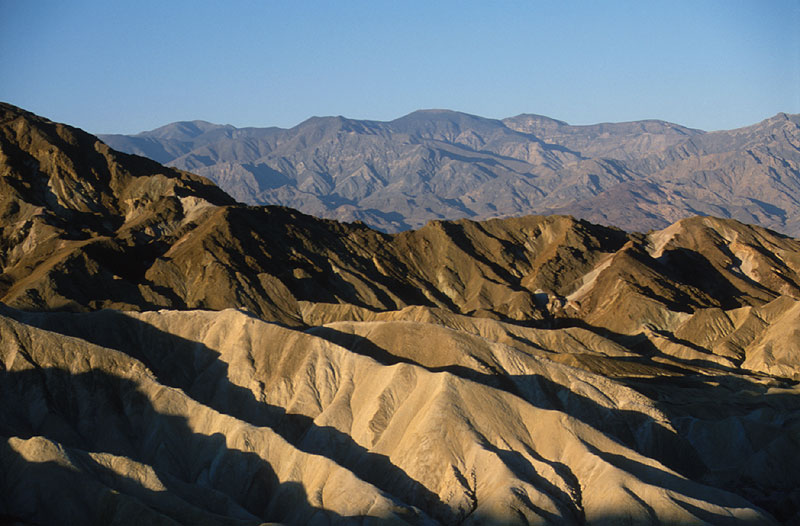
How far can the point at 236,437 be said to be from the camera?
7012cm

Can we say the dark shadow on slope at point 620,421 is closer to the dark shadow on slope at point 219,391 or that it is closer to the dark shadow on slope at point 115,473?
the dark shadow on slope at point 219,391

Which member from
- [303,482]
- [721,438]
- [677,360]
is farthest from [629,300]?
[303,482]

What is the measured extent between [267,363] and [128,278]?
5218cm

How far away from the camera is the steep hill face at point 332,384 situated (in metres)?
62.6

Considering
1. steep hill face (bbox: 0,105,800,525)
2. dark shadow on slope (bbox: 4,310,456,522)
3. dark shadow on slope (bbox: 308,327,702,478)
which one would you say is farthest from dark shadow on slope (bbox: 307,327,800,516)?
dark shadow on slope (bbox: 4,310,456,522)

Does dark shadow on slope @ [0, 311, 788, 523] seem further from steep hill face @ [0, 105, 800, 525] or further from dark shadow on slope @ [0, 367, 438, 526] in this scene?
dark shadow on slope @ [0, 367, 438, 526]

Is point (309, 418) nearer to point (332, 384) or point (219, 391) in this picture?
point (332, 384)

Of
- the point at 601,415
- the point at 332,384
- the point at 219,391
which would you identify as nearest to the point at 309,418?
the point at 332,384

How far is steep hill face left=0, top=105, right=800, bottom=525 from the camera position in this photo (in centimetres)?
6259

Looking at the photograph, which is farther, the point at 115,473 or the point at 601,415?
the point at 601,415

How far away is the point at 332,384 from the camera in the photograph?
8112 centimetres

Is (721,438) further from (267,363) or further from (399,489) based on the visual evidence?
(267,363)

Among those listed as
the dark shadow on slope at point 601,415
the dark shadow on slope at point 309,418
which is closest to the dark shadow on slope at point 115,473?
the dark shadow on slope at point 309,418

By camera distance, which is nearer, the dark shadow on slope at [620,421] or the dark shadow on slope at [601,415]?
the dark shadow on slope at [620,421]
